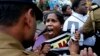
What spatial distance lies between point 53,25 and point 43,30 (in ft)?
0.52

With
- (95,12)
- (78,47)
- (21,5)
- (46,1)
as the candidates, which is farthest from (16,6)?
(46,1)

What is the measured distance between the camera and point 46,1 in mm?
6582

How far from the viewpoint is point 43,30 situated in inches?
168

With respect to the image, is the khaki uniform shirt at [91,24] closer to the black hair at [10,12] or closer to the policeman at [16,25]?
the policeman at [16,25]

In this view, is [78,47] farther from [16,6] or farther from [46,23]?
[16,6]

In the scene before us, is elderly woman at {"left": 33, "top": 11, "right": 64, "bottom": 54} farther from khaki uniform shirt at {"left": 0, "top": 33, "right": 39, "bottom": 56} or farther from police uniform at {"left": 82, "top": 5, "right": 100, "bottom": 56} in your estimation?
khaki uniform shirt at {"left": 0, "top": 33, "right": 39, "bottom": 56}

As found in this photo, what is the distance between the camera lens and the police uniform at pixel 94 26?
128 inches

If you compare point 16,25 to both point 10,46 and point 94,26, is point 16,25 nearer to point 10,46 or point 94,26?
point 10,46

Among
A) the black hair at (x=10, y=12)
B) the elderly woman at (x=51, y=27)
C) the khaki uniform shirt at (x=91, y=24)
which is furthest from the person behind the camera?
the elderly woman at (x=51, y=27)

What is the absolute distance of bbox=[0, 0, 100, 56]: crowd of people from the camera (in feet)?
5.19

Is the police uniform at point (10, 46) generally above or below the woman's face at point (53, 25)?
above

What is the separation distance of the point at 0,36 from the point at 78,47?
2250 millimetres

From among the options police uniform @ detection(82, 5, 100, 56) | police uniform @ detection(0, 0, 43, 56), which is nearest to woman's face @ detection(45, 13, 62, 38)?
police uniform @ detection(82, 5, 100, 56)

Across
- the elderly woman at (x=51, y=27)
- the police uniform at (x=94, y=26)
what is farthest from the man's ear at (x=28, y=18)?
the elderly woman at (x=51, y=27)
